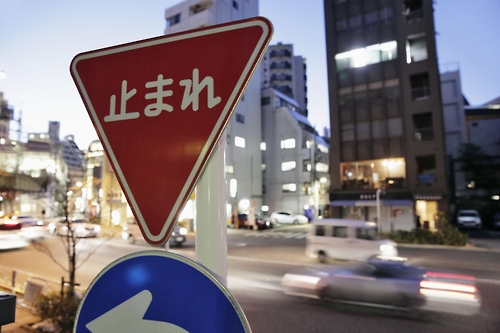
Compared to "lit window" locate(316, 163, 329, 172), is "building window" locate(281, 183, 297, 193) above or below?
below

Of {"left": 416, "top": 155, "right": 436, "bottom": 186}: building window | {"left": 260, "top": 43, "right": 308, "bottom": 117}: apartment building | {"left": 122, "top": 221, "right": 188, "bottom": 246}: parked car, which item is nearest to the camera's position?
{"left": 122, "top": 221, "right": 188, "bottom": 246}: parked car

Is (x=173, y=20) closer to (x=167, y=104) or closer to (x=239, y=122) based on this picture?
(x=239, y=122)

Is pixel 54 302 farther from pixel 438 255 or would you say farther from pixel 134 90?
pixel 438 255

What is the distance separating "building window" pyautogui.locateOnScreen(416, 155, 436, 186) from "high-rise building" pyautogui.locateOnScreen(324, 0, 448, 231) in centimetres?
7

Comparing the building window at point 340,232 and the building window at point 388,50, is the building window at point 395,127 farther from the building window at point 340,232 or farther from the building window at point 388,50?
the building window at point 340,232

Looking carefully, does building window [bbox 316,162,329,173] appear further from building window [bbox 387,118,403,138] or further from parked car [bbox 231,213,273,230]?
building window [bbox 387,118,403,138]

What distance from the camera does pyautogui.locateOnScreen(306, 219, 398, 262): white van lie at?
11641mm

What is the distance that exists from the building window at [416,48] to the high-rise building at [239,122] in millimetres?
16563

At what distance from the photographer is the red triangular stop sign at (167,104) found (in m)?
1.30

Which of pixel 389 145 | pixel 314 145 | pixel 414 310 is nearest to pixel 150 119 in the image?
pixel 414 310

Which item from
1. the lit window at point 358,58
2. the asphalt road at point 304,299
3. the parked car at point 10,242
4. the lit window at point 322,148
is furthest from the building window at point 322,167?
the parked car at point 10,242

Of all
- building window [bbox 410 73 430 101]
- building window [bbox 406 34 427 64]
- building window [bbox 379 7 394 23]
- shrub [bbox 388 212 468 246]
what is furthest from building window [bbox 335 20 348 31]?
shrub [bbox 388 212 468 246]

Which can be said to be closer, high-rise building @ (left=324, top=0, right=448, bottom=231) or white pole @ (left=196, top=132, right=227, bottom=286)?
white pole @ (left=196, top=132, right=227, bottom=286)

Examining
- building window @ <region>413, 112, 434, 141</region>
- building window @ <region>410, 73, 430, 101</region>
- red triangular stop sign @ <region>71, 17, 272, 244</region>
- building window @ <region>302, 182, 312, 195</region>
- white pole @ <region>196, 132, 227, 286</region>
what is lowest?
white pole @ <region>196, 132, 227, 286</region>
